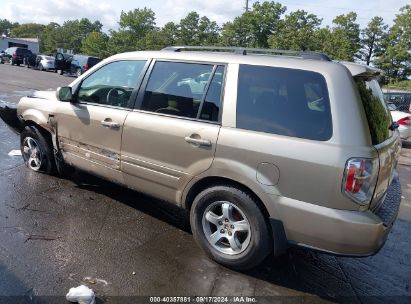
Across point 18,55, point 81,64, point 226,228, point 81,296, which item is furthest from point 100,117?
point 18,55

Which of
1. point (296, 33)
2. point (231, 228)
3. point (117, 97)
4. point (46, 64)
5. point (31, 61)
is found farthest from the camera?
point (296, 33)

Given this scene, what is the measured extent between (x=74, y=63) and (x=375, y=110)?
28113 mm

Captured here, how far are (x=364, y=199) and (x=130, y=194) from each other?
306 cm

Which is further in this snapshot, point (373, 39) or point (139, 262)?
point (373, 39)

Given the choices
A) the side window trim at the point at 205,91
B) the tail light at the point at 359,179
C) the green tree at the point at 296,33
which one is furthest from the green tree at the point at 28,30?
the tail light at the point at 359,179

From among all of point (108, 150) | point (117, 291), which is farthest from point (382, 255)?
point (108, 150)

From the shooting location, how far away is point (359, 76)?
325 cm

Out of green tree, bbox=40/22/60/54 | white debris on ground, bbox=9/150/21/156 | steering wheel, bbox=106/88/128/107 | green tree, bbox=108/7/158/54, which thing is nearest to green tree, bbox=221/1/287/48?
green tree, bbox=108/7/158/54

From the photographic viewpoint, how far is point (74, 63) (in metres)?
28.7

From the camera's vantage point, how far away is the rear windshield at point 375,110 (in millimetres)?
3154

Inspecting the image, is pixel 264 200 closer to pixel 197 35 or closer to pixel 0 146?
pixel 0 146

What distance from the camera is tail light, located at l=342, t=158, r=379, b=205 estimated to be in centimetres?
289

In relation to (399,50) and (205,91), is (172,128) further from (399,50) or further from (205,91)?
(399,50)

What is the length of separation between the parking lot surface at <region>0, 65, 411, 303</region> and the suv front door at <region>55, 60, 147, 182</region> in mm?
568
